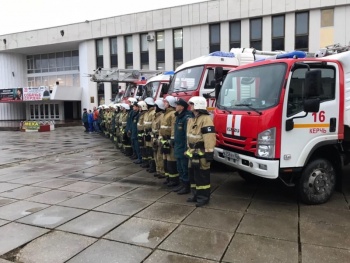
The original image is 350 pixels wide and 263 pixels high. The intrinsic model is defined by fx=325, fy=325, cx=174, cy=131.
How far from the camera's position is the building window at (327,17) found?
2504 centimetres

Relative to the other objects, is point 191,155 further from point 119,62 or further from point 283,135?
point 119,62

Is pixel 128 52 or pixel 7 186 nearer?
pixel 7 186

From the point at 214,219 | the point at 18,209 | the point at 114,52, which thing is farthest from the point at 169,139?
the point at 114,52

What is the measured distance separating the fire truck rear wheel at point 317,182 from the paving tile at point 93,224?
9.70 feet

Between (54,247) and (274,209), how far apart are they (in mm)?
3427

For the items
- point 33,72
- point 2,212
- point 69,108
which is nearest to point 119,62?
point 69,108

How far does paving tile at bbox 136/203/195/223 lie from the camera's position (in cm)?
502

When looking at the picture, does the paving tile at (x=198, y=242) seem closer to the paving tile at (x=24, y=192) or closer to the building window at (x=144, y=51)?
the paving tile at (x=24, y=192)

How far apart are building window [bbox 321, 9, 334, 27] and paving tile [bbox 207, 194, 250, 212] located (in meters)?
23.9

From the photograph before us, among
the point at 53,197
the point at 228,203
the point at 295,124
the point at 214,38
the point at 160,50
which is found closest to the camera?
the point at 295,124

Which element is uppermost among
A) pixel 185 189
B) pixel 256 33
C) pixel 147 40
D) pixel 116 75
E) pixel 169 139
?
pixel 147 40

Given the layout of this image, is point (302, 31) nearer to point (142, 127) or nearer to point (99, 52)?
point (99, 52)

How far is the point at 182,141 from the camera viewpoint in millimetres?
6168

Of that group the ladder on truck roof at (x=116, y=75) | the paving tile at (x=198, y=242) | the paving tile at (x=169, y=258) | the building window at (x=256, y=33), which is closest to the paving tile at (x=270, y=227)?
the paving tile at (x=198, y=242)
